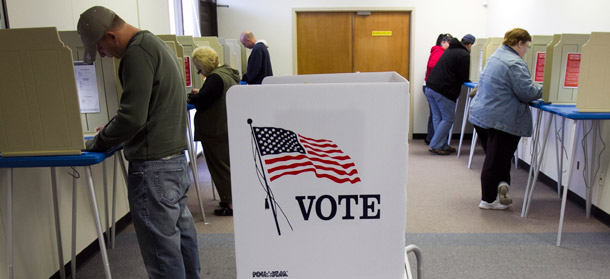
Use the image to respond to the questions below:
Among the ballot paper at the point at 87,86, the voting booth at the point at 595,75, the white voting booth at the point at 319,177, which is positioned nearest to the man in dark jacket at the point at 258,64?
the ballot paper at the point at 87,86

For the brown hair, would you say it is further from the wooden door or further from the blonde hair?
the wooden door

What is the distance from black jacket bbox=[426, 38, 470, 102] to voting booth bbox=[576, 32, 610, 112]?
2.59 meters

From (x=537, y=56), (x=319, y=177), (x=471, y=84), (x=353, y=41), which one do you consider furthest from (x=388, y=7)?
(x=319, y=177)

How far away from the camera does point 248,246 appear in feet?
2.70

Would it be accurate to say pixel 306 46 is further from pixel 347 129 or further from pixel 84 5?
pixel 347 129

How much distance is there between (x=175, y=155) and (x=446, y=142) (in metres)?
4.08

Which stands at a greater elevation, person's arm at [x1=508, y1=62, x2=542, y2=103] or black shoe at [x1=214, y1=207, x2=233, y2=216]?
person's arm at [x1=508, y1=62, x2=542, y2=103]

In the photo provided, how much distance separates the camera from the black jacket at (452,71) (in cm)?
508

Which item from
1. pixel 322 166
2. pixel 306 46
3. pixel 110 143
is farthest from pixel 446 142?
pixel 322 166

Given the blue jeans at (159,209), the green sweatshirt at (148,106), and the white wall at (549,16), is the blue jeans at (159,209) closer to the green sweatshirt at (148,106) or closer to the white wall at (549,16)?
the green sweatshirt at (148,106)

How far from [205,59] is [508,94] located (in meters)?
2.01

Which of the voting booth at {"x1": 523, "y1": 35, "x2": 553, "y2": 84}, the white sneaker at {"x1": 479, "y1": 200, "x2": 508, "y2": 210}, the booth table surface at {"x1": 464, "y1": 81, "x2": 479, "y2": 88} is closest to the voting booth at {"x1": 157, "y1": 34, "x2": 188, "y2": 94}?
the white sneaker at {"x1": 479, "y1": 200, "x2": 508, "y2": 210}

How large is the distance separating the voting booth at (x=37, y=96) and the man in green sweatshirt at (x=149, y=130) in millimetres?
95

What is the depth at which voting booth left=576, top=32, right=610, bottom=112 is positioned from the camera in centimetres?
249
